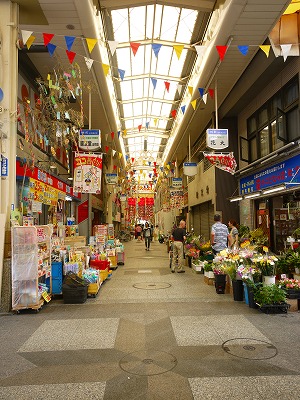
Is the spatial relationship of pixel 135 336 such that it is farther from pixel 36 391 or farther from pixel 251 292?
pixel 251 292

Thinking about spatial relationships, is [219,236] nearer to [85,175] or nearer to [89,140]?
[85,175]

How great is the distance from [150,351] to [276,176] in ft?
28.9

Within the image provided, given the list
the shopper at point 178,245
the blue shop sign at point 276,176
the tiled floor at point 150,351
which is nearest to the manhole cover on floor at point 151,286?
the tiled floor at point 150,351

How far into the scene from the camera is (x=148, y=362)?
14.3 feet

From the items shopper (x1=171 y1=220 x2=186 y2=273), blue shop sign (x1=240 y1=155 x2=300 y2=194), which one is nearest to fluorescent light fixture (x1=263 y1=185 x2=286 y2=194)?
blue shop sign (x1=240 y1=155 x2=300 y2=194)

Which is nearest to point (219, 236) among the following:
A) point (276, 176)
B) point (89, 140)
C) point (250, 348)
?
point (276, 176)

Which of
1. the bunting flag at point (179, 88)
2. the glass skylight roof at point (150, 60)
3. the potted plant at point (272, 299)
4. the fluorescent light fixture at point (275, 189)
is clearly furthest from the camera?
the bunting flag at point (179, 88)

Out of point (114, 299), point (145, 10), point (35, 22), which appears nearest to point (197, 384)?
point (114, 299)

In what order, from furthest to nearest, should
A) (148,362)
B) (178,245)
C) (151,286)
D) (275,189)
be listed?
(178,245) < (275,189) < (151,286) < (148,362)

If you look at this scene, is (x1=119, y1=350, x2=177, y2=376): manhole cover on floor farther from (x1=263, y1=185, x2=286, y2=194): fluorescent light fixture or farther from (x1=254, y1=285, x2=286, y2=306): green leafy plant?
(x1=263, y1=185, x2=286, y2=194): fluorescent light fixture

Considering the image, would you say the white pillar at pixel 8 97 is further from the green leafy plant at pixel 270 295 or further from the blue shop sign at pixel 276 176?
the blue shop sign at pixel 276 176

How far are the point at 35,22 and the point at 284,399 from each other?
927 cm

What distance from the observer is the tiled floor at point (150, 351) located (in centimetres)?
367

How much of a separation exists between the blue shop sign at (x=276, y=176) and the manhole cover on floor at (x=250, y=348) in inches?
229
